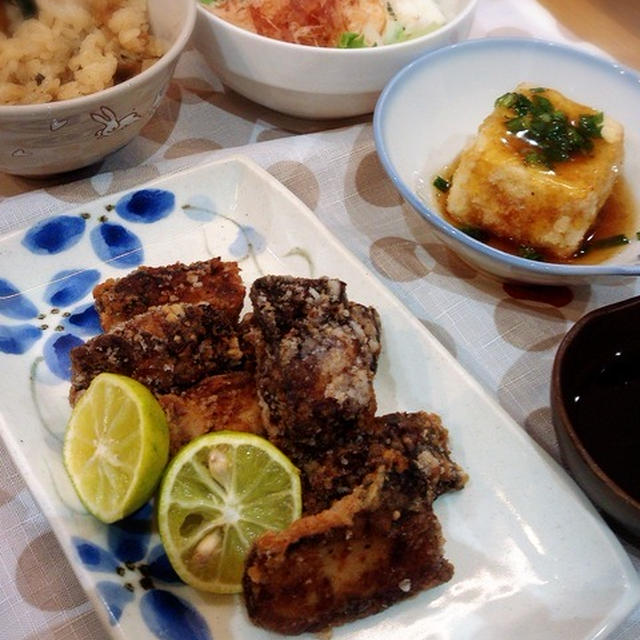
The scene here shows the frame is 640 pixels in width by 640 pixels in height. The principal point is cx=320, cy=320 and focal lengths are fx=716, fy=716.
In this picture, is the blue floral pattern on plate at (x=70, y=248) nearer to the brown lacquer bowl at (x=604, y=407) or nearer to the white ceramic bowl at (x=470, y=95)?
the white ceramic bowl at (x=470, y=95)

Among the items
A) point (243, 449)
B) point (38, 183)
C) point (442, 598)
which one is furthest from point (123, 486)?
point (38, 183)

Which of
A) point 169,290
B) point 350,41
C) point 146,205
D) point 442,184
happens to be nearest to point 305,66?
point 350,41

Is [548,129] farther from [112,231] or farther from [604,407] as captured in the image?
[112,231]

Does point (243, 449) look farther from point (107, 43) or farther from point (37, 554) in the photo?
point (107, 43)

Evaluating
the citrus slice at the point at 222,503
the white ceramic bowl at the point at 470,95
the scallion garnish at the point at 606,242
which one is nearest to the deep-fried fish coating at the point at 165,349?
the citrus slice at the point at 222,503

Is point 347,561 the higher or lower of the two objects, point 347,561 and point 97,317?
the higher
